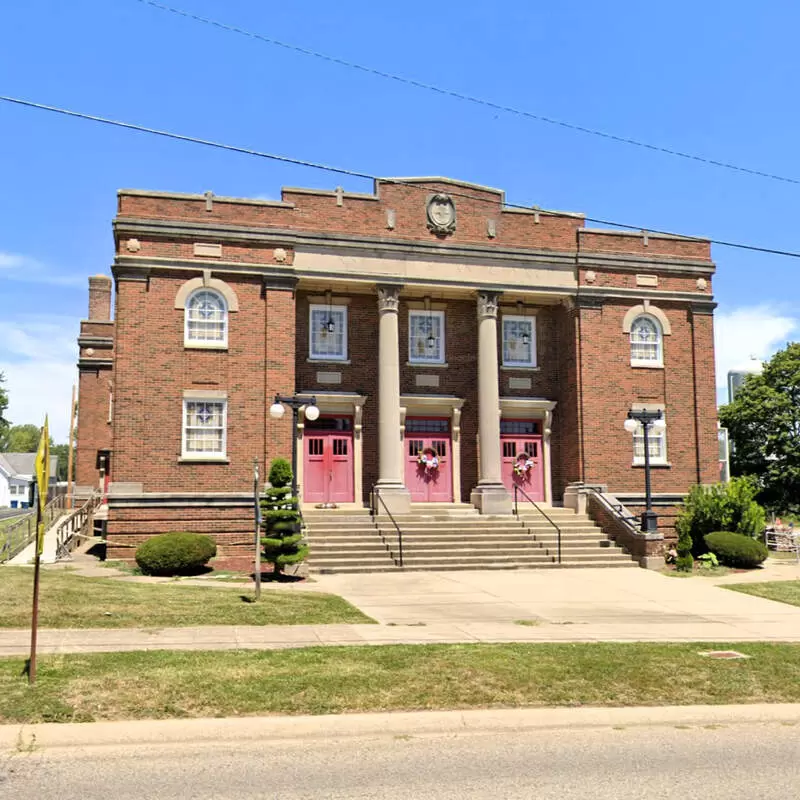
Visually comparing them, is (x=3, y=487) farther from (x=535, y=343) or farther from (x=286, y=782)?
(x=286, y=782)

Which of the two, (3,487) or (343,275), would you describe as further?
(3,487)

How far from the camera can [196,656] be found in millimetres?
9688

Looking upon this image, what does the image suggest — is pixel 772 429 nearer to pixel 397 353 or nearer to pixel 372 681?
pixel 397 353

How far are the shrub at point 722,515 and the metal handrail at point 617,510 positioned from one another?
1261 millimetres

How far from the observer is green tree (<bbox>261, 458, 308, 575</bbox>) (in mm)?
18203

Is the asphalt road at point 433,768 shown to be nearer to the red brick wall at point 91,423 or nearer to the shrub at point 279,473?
the shrub at point 279,473

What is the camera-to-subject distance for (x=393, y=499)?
2434 cm

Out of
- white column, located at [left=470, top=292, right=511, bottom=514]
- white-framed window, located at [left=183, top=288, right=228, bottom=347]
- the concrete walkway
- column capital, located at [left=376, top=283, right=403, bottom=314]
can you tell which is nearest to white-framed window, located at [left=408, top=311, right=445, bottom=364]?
white column, located at [left=470, top=292, right=511, bottom=514]

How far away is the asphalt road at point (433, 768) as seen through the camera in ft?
19.7

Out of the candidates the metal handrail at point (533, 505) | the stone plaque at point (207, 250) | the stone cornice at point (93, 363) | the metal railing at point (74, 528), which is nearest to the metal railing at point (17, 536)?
the metal railing at point (74, 528)

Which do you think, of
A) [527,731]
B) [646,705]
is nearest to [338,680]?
[527,731]

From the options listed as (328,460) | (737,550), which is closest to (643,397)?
(737,550)

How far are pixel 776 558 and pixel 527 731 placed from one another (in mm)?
20087

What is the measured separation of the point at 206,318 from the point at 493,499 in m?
9.75
